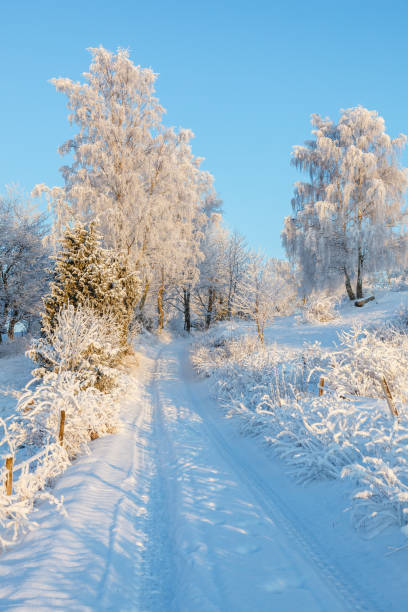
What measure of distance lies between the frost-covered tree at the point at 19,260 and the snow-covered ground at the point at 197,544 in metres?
15.1

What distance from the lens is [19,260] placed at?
18219mm

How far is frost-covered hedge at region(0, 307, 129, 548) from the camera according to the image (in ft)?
11.3

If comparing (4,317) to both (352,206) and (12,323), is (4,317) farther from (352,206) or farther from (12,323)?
(352,206)

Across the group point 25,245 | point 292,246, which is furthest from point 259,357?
point 25,245

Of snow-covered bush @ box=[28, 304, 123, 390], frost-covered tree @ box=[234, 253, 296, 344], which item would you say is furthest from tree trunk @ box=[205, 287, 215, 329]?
snow-covered bush @ box=[28, 304, 123, 390]

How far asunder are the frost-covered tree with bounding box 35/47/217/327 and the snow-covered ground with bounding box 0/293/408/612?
460 inches

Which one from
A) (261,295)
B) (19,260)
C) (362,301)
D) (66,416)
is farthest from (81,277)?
(362,301)

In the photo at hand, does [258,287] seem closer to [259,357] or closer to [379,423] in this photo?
[259,357]

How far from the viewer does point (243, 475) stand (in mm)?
4719

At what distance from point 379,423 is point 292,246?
57.1 feet

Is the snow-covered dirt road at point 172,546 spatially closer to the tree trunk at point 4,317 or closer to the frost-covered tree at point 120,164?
the frost-covered tree at point 120,164

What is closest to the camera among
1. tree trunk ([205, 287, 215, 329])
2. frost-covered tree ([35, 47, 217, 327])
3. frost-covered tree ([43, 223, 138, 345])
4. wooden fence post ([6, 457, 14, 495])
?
wooden fence post ([6, 457, 14, 495])

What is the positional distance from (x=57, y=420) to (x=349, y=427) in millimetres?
4753

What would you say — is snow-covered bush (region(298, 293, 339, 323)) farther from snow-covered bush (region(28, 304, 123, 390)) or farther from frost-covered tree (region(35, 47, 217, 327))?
snow-covered bush (region(28, 304, 123, 390))
